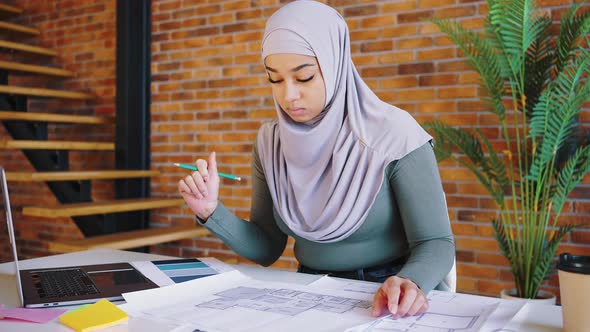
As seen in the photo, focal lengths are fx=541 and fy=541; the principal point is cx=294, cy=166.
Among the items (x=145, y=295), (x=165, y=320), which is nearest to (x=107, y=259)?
(x=145, y=295)

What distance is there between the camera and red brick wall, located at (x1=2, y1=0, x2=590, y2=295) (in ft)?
8.43

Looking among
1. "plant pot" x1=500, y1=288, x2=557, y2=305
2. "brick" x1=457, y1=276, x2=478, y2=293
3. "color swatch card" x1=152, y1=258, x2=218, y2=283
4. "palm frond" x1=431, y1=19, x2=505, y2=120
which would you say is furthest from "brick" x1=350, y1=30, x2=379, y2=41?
"color swatch card" x1=152, y1=258, x2=218, y2=283

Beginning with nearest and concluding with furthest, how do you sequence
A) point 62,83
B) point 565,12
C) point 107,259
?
point 107,259 → point 565,12 → point 62,83

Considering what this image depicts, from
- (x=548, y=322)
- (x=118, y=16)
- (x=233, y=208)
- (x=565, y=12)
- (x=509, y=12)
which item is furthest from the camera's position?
(x=118, y=16)

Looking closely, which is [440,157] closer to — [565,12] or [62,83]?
[565,12]

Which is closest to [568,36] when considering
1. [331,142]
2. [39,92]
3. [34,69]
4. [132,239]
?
[331,142]

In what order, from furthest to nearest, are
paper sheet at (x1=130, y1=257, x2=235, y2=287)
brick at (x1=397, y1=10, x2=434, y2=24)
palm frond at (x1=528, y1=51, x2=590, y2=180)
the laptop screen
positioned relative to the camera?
brick at (x1=397, y1=10, x2=434, y2=24) < palm frond at (x1=528, y1=51, x2=590, y2=180) < paper sheet at (x1=130, y1=257, x2=235, y2=287) < the laptop screen

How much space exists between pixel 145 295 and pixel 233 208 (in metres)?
2.34

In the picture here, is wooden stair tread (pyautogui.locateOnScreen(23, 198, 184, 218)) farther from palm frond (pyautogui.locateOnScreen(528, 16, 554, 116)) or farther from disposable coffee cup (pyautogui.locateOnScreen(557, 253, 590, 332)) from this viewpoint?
disposable coffee cup (pyautogui.locateOnScreen(557, 253, 590, 332))

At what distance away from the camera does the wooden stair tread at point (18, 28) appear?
376cm

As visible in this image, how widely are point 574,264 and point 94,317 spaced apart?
67 centimetres

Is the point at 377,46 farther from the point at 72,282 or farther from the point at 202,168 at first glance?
the point at 72,282

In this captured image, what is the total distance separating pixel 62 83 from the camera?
4004 millimetres

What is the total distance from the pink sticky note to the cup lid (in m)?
0.74
